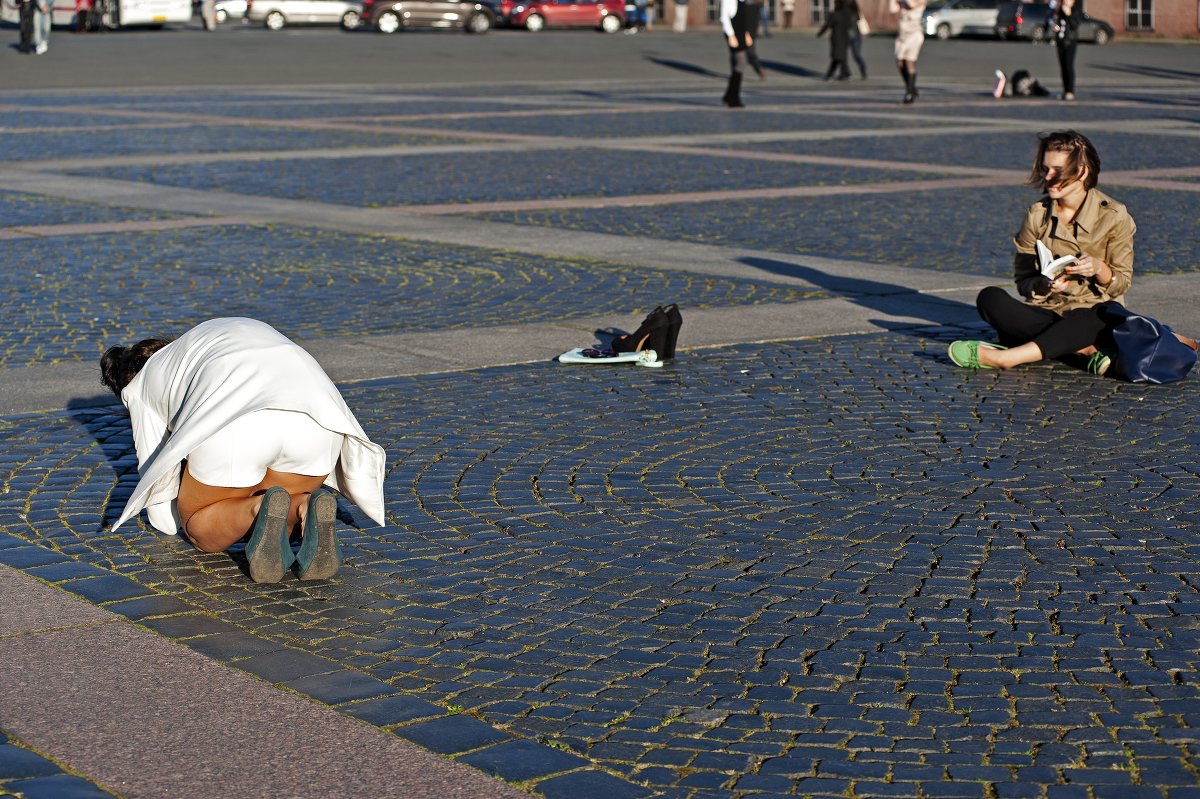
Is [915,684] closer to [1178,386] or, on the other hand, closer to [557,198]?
[1178,386]

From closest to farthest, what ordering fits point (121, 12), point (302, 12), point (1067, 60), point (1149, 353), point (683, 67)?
1. point (1149, 353)
2. point (1067, 60)
3. point (683, 67)
4. point (121, 12)
5. point (302, 12)

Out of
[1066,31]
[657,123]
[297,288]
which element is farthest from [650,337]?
[1066,31]

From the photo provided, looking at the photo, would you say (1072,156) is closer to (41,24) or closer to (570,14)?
(41,24)

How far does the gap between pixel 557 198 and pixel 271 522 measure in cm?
990

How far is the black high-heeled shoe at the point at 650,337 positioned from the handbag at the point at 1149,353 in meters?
2.02

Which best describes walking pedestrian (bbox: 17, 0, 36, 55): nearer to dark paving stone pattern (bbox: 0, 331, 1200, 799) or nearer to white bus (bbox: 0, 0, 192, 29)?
white bus (bbox: 0, 0, 192, 29)

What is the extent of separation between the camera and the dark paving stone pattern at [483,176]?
14.9 meters

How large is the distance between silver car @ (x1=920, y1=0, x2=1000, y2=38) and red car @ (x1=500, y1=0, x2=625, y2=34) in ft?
30.0

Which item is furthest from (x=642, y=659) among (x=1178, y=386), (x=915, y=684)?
(x=1178, y=386)

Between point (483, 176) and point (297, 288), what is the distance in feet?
20.3

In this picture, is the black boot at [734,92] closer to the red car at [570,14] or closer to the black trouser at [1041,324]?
the black trouser at [1041,324]

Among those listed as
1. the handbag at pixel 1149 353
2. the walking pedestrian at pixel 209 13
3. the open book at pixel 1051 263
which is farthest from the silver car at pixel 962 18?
the handbag at pixel 1149 353

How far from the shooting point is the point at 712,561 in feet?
17.1

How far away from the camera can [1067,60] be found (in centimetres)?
2717
